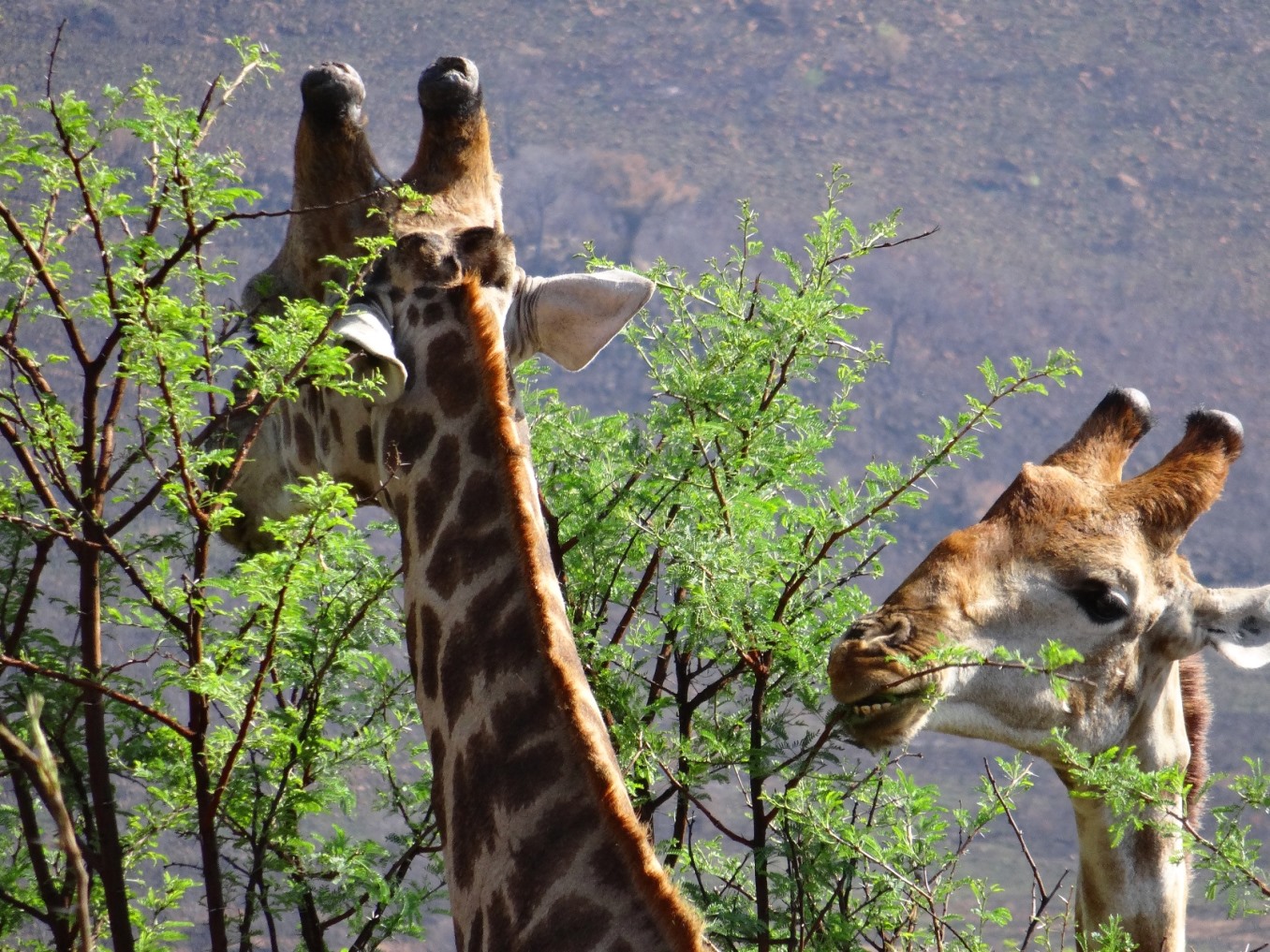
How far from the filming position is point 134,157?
16312 millimetres

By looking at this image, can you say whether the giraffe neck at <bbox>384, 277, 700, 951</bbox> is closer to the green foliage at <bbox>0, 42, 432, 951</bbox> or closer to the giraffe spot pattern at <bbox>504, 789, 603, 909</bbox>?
the giraffe spot pattern at <bbox>504, 789, 603, 909</bbox>

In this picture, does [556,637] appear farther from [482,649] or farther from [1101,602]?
[1101,602]

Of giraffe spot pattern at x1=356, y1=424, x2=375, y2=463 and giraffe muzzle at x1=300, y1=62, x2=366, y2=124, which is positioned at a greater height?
giraffe muzzle at x1=300, y1=62, x2=366, y2=124

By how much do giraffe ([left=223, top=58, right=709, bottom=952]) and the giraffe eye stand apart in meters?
1.04

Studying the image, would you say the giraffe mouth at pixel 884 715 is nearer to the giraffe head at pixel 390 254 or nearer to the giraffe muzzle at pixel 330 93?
the giraffe head at pixel 390 254

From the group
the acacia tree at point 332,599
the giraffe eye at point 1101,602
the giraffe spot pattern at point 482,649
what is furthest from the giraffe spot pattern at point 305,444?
the giraffe eye at point 1101,602

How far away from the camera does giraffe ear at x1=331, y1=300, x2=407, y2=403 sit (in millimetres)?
2312

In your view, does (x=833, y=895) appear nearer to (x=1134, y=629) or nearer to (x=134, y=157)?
(x=1134, y=629)

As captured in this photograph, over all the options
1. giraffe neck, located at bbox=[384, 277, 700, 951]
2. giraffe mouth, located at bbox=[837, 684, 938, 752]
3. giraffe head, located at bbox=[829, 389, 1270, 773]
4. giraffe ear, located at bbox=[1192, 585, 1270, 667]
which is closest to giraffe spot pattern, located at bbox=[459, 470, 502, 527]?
giraffe neck, located at bbox=[384, 277, 700, 951]

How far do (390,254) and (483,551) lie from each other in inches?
29.1

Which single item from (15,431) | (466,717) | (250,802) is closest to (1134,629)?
(466,717)

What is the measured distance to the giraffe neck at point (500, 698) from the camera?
5.65 ft

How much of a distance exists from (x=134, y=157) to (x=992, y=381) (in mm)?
15361

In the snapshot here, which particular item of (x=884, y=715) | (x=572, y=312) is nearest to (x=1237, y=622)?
(x=884, y=715)
